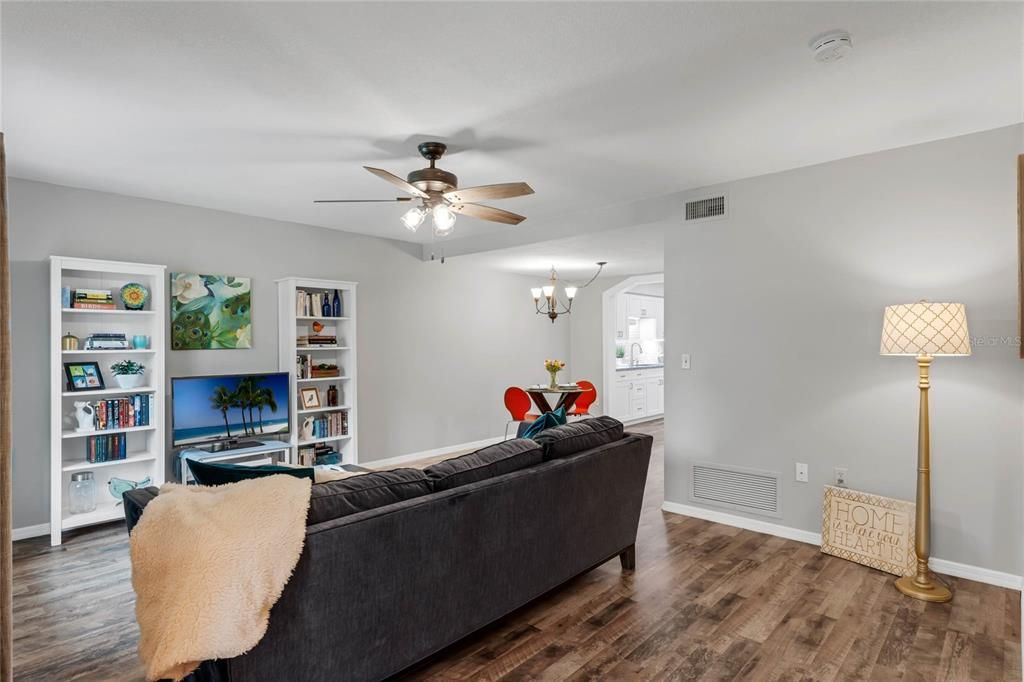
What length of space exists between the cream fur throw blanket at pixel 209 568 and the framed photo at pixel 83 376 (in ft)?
9.74

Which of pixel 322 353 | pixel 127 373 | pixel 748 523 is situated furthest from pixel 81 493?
pixel 748 523

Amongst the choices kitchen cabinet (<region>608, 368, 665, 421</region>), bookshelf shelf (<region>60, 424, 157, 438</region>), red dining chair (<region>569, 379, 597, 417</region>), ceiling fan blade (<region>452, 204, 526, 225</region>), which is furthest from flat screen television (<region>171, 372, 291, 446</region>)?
kitchen cabinet (<region>608, 368, 665, 421</region>)

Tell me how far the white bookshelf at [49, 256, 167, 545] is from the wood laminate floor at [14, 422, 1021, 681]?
1.94 feet

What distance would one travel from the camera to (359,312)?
18.6 feet

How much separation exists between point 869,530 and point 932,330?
4.21ft

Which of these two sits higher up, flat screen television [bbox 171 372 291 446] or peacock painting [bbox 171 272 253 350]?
peacock painting [bbox 171 272 253 350]

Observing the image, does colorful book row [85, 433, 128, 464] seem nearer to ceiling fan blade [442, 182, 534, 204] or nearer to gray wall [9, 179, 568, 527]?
gray wall [9, 179, 568, 527]

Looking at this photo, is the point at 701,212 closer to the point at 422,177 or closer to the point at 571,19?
the point at 422,177

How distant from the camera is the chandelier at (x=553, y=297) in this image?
633cm

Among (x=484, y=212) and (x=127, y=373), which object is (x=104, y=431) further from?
(x=484, y=212)

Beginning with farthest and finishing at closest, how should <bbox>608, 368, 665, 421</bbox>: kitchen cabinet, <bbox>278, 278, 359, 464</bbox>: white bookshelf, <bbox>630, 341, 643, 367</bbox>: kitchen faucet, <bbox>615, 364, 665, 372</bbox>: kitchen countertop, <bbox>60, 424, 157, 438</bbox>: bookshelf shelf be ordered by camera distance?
<bbox>630, 341, 643, 367</bbox>: kitchen faucet → <bbox>615, 364, 665, 372</bbox>: kitchen countertop → <bbox>608, 368, 665, 421</bbox>: kitchen cabinet → <bbox>278, 278, 359, 464</bbox>: white bookshelf → <bbox>60, 424, 157, 438</bbox>: bookshelf shelf

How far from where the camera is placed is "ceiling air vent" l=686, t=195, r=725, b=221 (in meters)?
4.05

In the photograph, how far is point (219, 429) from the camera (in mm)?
4457

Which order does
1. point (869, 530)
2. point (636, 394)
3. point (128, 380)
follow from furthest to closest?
point (636, 394) → point (128, 380) → point (869, 530)
